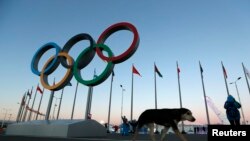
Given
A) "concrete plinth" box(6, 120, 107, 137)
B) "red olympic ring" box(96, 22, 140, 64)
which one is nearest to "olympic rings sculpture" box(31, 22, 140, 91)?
"red olympic ring" box(96, 22, 140, 64)

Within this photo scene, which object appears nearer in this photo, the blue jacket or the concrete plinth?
the blue jacket

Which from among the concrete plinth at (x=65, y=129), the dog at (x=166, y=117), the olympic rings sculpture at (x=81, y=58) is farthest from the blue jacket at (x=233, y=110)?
the concrete plinth at (x=65, y=129)

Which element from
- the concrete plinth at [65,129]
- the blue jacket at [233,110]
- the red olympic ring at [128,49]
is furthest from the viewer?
the red olympic ring at [128,49]

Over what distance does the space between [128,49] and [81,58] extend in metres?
4.56

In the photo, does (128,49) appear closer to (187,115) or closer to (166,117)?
(166,117)

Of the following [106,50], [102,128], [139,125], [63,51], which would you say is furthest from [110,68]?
[139,125]

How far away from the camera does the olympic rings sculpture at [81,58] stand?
15500mm

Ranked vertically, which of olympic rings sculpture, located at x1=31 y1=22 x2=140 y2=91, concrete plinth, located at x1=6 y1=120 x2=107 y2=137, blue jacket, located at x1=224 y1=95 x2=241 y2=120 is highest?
olympic rings sculpture, located at x1=31 y1=22 x2=140 y2=91

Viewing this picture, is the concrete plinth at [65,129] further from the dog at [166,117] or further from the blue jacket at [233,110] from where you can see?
the blue jacket at [233,110]

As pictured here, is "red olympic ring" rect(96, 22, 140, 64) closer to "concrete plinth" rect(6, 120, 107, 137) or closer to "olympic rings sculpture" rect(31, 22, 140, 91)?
"olympic rings sculpture" rect(31, 22, 140, 91)

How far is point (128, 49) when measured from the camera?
15250mm

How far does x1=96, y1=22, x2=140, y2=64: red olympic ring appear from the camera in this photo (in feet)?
50.0

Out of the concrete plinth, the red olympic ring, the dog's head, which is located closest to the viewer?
the dog's head

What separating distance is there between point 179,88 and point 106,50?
17.5 m
